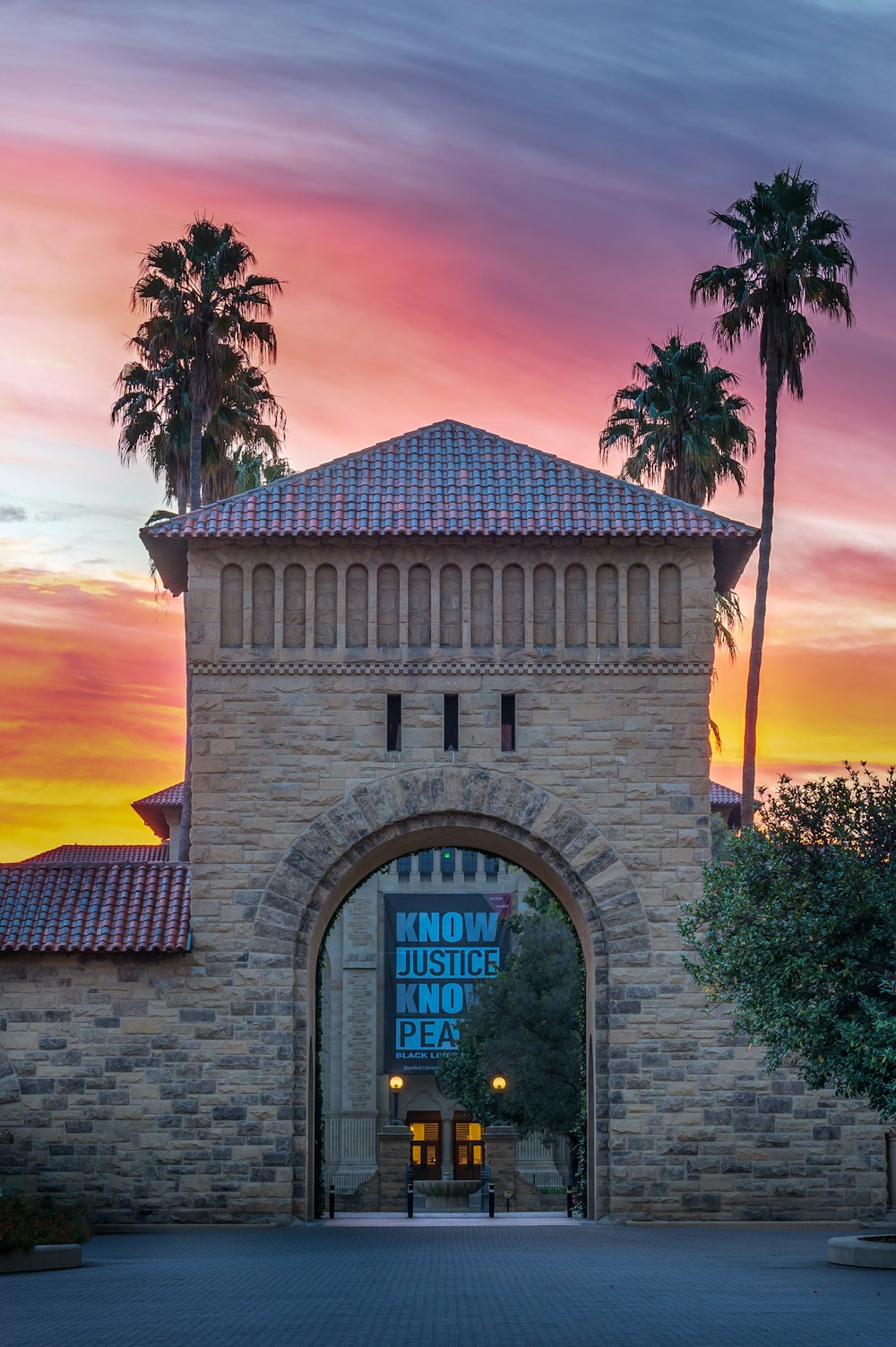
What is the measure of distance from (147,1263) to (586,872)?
8620 millimetres

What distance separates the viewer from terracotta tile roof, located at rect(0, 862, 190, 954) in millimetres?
24312

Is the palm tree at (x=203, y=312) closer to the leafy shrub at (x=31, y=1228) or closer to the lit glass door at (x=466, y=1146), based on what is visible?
the leafy shrub at (x=31, y=1228)

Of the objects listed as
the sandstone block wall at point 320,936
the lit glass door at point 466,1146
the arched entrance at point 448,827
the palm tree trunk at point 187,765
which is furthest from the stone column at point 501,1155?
the sandstone block wall at point 320,936

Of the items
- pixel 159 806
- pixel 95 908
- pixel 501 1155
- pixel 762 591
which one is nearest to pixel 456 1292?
pixel 95 908

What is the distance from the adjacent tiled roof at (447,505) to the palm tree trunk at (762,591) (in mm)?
8289

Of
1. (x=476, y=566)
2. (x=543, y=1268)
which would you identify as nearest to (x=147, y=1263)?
(x=543, y=1268)

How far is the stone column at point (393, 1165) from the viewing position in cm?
5159

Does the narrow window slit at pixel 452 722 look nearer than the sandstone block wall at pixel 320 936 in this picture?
No

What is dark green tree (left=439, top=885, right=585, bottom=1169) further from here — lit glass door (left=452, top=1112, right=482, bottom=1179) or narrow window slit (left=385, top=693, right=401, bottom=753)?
narrow window slit (left=385, top=693, right=401, bottom=753)

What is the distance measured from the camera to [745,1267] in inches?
719

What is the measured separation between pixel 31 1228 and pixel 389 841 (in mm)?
8191

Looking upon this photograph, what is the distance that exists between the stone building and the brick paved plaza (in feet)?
4.44

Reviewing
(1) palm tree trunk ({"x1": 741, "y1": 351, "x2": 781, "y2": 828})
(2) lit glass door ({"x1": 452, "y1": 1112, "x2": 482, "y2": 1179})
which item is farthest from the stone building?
(2) lit glass door ({"x1": 452, "y1": 1112, "x2": 482, "y2": 1179})

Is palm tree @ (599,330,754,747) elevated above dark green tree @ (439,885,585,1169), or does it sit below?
above
